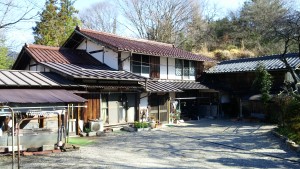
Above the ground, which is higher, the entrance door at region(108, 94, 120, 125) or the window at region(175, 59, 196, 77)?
the window at region(175, 59, 196, 77)

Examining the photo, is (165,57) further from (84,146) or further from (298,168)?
(298,168)

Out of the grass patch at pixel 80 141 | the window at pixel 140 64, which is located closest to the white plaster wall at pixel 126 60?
the window at pixel 140 64

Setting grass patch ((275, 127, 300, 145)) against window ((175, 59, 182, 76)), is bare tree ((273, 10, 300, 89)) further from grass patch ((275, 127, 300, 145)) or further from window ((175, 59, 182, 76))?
window ((175, 59, 182, 76))

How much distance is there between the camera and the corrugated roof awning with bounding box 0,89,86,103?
11188 millimetres

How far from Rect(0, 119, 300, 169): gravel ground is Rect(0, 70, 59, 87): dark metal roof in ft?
11.8

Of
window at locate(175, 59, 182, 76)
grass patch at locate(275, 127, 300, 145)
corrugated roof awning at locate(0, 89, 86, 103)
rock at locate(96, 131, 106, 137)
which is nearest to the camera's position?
corrugated roof awning at locate(0, 89, 86, 103)

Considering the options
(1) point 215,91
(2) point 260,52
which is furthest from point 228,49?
(1) point 215,91

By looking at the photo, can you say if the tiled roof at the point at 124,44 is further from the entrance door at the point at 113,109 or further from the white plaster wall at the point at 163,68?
the entrance door at the point at 113,109

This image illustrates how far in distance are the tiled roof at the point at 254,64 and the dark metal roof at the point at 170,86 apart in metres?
3.35

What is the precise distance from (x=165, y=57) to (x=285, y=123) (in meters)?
10.2

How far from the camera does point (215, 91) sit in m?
24.2

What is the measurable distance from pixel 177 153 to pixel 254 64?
16.3m

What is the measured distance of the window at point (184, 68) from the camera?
2395cm

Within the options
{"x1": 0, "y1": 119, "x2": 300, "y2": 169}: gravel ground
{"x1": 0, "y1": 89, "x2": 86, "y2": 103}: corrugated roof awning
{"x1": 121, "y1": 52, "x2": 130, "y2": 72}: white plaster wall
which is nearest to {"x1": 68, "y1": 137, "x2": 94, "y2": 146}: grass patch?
{"x1": 0, "y1": 119, "x2": 300, "y2": 169}: gravel ground
